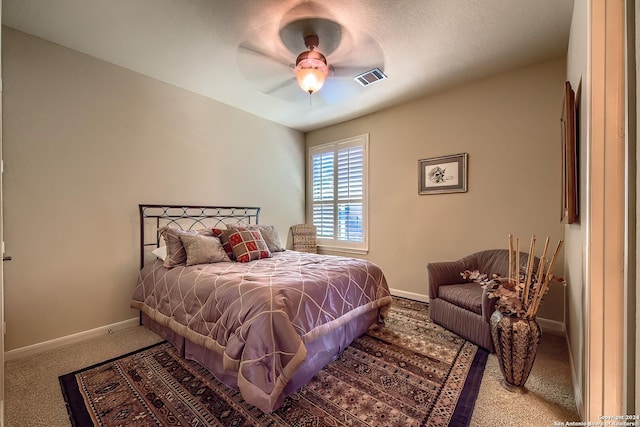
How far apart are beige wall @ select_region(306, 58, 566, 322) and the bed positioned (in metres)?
1.21

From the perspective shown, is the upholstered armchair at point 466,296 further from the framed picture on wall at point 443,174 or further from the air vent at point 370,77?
the air vent at point 370,77

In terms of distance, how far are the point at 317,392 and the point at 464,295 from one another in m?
1.58

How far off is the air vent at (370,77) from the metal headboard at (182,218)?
234 cm

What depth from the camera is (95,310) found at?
2.56 meters

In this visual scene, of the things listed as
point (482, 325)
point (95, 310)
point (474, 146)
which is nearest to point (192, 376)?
point (95, 310)

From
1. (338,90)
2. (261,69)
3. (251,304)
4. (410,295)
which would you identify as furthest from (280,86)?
(410,295)

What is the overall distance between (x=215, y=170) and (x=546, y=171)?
12.6ft

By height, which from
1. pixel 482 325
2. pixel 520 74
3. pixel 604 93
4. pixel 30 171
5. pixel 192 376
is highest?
pixel 520 74

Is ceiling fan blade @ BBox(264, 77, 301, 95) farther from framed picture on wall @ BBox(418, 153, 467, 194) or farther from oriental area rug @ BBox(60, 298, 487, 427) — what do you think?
oriental area rug @ BBox(60, 298, 487, 427)

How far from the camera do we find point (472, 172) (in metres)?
3.10

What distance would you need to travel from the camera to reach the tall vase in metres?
1.69

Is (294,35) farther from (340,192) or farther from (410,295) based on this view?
(410,295)

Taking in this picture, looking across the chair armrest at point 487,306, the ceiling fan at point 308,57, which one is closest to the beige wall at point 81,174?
the ceiling fan at point 308,57

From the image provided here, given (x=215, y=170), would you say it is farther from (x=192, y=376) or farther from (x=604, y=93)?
(x=604, y=93)
